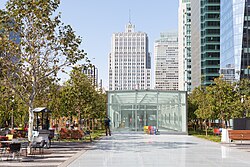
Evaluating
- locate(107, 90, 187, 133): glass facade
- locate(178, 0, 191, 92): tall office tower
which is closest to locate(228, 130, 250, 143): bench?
locate(107, 90, 187, 133): glass facade

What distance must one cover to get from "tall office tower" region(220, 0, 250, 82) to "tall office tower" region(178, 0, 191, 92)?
5421 cm

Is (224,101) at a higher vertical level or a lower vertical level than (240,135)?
higher

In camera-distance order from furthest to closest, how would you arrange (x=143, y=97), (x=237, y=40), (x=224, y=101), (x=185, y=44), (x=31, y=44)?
(x=185, y=44) → (x=237, y=40) → (x=143, y=97) → (x=224, y=101) → (x=31, y=44)

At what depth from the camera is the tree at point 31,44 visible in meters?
19.8

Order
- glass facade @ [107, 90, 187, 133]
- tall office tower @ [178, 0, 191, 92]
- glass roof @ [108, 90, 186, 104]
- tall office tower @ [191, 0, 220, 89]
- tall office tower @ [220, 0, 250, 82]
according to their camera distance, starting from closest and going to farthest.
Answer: glass facade @ [107, 90, 187, 133] < glass roof @ [108, 90, 186, 104] < tall office tower @ [220, 0, 250, 82] < tall office tower @ [191, 0, 220, 89] < tall office tower @ [178, 0, 191, 92]

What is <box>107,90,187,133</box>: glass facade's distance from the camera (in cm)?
4255

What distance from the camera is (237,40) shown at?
90.1 meters

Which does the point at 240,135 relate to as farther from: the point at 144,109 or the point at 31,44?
the point at 144,109

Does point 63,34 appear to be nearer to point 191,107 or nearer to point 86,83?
point 86,83

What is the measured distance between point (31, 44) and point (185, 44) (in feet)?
460

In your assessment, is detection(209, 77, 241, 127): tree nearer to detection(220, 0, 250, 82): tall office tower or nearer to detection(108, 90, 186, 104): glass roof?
detection(108, 90, 186, 104): glass roof

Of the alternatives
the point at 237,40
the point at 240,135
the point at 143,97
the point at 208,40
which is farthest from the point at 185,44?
the point at 240,135

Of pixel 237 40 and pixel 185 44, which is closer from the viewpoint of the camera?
pixel 237 40

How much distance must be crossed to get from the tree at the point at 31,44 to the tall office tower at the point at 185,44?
5067 inches
